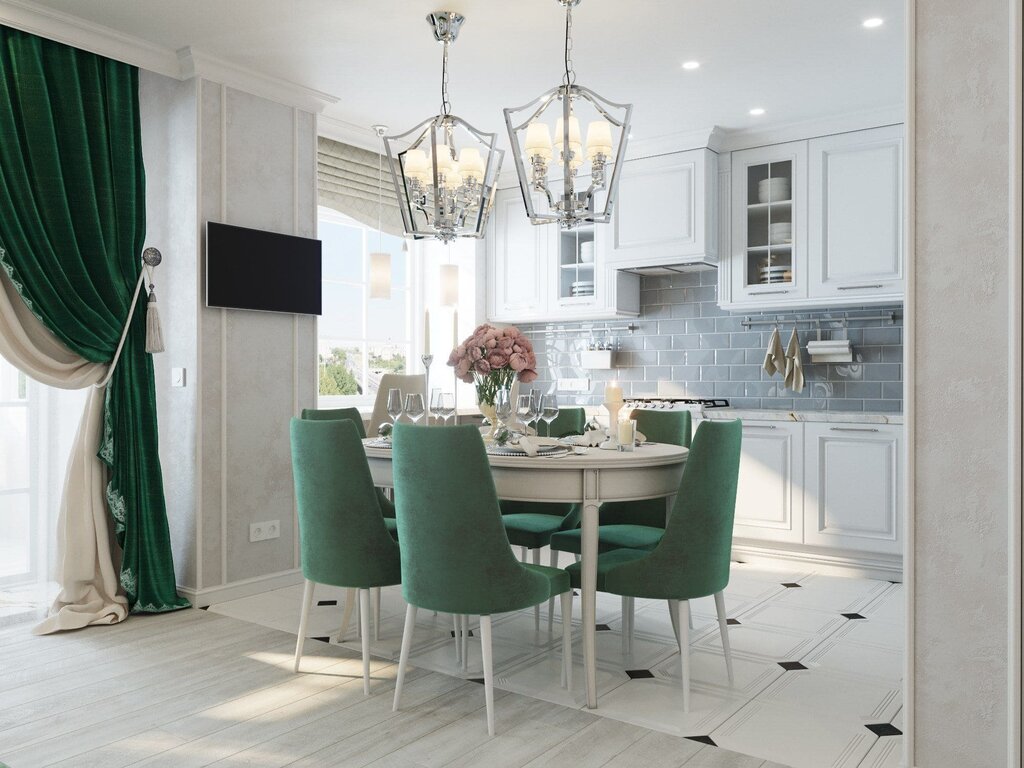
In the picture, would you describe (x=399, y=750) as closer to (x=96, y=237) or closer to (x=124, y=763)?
(x=124, y=763)

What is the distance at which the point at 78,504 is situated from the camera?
12.0ft

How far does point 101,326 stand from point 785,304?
369 centimetres

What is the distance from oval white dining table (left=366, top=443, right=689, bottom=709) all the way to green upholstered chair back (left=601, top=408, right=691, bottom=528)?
769mm

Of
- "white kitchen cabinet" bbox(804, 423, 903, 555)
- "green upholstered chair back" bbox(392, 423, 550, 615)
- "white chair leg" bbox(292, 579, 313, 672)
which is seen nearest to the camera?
"green upholstered chair back" bbox(392, 423, 550, 615)

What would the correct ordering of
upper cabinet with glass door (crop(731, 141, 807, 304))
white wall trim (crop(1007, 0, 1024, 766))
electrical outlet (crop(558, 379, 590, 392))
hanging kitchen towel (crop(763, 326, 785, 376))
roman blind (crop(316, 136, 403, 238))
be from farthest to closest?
electrical outlet (crop(558, 379, 590, 392)) → hanging kitchen towel (crop(763, 326, 785, 376)) → roman blind (crop(316, 136, 403, 238)) → upper cabinet with glass door (crop(731, 141, 807, 304)) → white wall trim (crop(1007, 0, 1024, 766))

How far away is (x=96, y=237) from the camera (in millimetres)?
3656

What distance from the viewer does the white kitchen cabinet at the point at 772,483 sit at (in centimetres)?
468

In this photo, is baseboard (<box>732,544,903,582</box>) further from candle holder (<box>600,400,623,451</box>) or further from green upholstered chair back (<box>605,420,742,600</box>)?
green upholstered chair back (<box>605,420,742,600</box>)

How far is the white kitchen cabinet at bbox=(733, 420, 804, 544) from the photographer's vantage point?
468cm

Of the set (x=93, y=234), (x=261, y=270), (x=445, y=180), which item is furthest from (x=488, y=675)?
(x=93, y=234)

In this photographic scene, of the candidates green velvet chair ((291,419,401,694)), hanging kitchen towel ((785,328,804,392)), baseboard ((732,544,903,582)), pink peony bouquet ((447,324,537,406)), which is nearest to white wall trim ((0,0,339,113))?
pink peony bouquet ((447,324,537,406))

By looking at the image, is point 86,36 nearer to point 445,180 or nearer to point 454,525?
point 445,180

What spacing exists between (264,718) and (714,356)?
3.79m

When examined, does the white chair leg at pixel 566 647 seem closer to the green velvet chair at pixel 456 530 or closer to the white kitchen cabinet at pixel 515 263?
the green velvet chair at pixel 456 530
